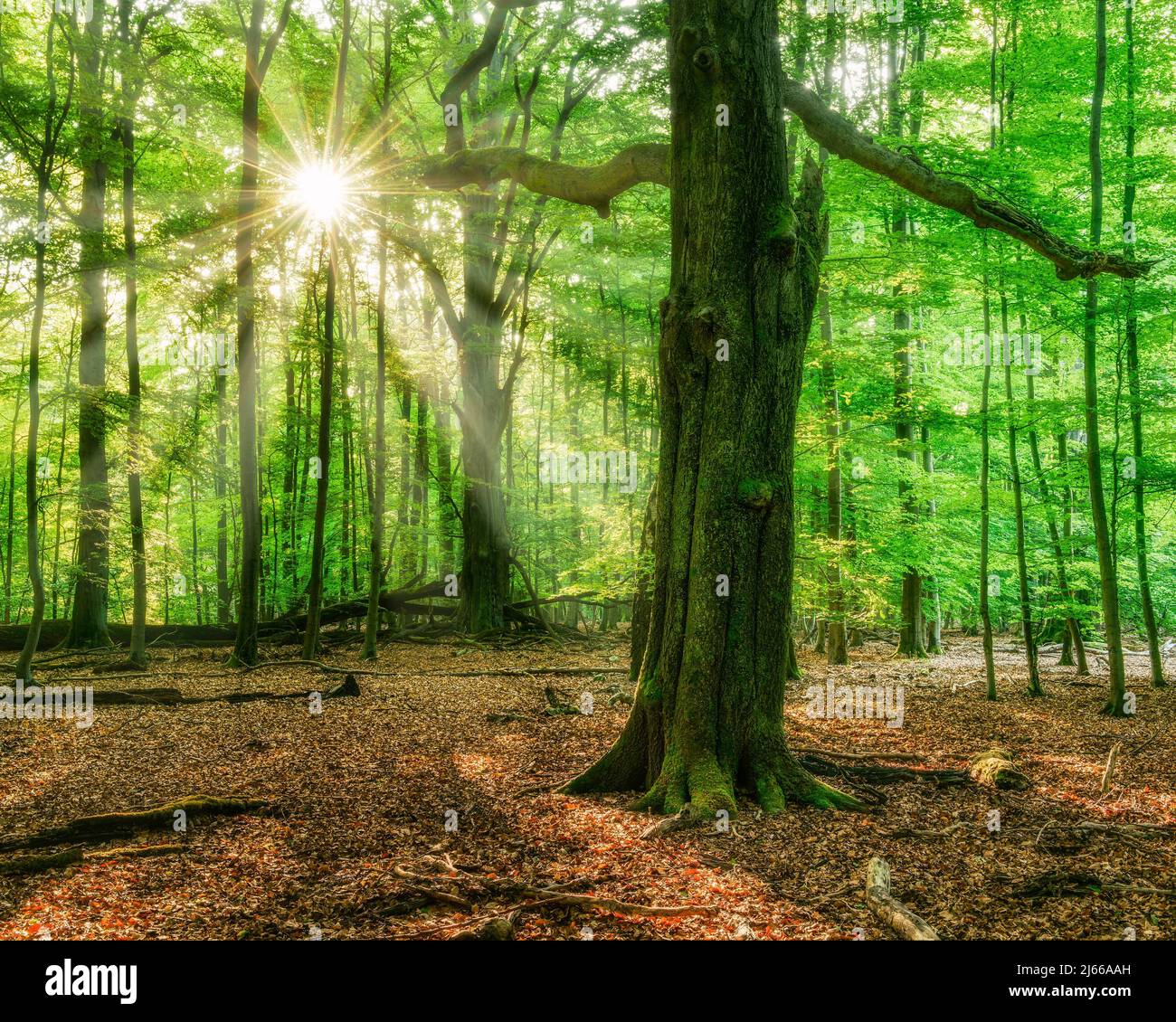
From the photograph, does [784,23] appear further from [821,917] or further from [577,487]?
[577,487]

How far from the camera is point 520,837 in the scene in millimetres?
4359

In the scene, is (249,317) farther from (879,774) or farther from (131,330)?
(879,774)

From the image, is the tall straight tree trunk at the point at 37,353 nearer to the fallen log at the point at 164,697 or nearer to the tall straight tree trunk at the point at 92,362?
the tall straight tree trunk at the point at 92,362

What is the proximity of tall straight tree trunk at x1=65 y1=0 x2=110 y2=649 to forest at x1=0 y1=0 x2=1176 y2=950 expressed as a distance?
95mm

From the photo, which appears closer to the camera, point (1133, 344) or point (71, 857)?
point (71, 857)

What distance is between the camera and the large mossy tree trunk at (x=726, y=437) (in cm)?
498

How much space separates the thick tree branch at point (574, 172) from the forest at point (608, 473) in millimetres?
51

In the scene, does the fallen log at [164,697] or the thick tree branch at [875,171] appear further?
the fallen log at [164,697]

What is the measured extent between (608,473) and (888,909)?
1555 cm

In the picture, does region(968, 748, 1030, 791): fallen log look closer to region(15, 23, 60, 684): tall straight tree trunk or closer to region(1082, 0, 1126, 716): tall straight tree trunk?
region(1082, 0, 1126, 716): tall straight tree trunk

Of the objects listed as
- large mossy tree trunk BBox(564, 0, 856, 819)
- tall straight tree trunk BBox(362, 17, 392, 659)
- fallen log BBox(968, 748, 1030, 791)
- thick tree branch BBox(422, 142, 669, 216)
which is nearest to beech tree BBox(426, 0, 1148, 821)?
large mossy tree trunk BBox(564, 0, 856, 819)

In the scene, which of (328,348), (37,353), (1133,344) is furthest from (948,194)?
(37,353)

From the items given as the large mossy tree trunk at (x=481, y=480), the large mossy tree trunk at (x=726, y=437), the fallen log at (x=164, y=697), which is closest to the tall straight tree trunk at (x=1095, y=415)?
the large mossy tree trunk at (x=726, y=437)

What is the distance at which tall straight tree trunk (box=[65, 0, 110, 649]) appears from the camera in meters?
9.14
